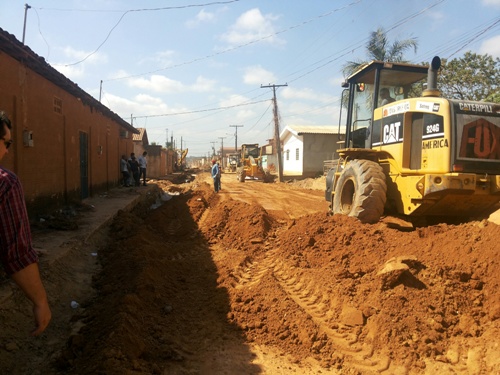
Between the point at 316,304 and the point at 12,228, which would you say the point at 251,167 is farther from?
the point at 12,228

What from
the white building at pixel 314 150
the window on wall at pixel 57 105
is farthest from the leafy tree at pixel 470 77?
the window on wall at pixel 57 105

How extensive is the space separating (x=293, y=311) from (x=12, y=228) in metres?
2.89

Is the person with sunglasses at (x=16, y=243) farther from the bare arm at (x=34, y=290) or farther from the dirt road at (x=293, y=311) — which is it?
the dirt road at (x=293, y=311)

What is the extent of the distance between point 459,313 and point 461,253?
1.05 meters

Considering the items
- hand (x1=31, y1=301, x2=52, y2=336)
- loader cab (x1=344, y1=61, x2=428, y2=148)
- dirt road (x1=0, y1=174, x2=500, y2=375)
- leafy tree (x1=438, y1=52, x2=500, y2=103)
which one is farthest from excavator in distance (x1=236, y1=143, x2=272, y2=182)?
hand (x1=31, y1=301, x2=52, y2=336)

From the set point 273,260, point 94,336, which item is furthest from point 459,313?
point 94,336

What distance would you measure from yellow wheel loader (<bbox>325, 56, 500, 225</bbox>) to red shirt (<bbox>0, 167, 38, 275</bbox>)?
4.99m

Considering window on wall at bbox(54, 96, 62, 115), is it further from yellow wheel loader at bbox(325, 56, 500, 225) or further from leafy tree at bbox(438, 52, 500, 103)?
leafy tree at bbox(438, 52, 500, 103)

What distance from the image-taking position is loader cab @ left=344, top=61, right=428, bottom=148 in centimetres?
716

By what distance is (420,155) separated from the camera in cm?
593

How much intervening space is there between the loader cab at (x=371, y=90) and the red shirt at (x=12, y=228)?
6172 mm

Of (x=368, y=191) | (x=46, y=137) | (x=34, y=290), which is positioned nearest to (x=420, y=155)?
(x=368, y=191)

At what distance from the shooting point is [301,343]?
11.8 feet

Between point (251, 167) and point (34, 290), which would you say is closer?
point (34, 290)
